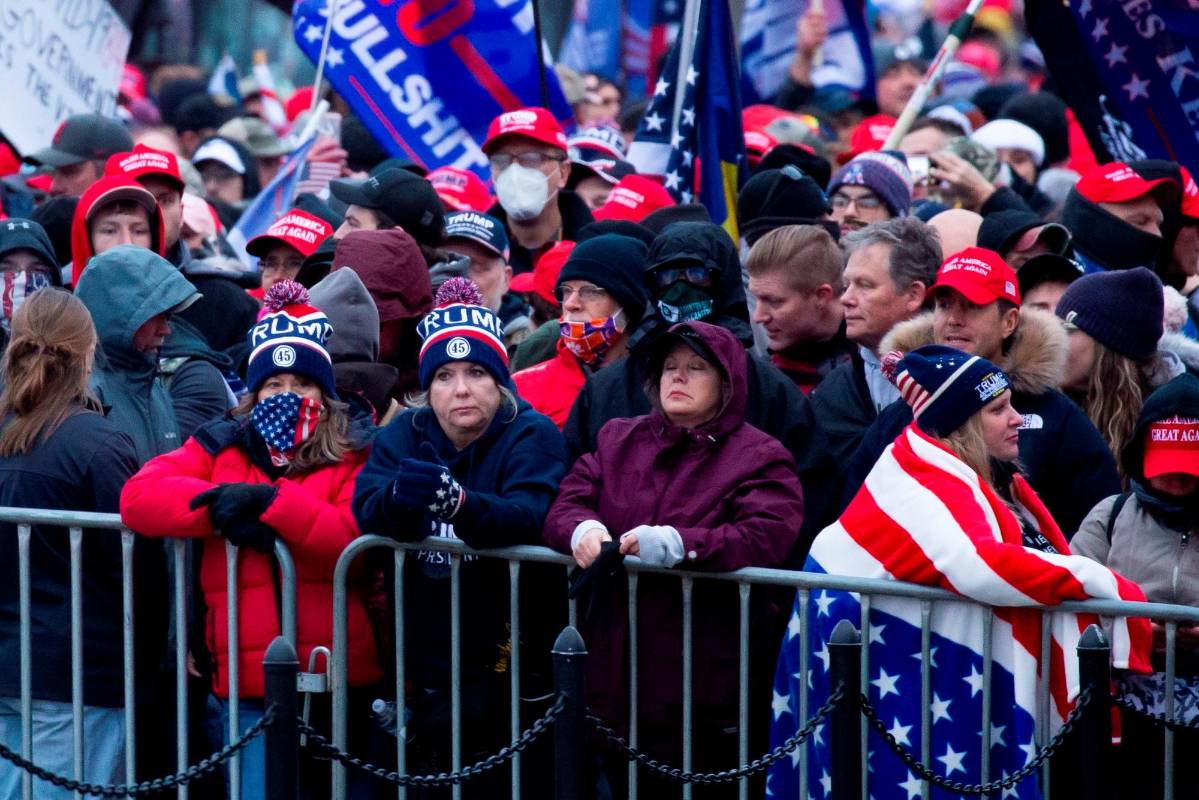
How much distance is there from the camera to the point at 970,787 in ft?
17.8

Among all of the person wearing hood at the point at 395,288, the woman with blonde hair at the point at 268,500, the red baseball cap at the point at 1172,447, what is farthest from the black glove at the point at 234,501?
the red baseball cap at the point at 1172,447

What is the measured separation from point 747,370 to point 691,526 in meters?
0.66

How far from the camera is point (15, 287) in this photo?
314 inches

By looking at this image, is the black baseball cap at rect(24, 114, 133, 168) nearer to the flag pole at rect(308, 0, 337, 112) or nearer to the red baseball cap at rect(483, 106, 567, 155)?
the flag pole at rect(308, 0, 337, 112)

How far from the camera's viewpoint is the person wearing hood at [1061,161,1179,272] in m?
8.45

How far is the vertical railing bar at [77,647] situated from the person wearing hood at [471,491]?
91cm

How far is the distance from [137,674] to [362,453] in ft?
3.31

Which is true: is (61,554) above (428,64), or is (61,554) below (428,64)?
below

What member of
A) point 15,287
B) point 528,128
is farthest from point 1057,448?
point 15,287

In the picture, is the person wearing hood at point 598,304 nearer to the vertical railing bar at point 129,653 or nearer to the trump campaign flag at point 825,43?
the vertical railing bar at point 129,653

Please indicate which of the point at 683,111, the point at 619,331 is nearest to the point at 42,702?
the point at 619,331

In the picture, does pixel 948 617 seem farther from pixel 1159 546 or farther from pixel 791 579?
pixel 1159 546

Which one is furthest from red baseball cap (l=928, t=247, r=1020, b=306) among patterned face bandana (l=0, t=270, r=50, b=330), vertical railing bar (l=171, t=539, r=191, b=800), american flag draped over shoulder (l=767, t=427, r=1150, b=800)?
patterned face bandana (l=0, t=270, r=50, b=330)

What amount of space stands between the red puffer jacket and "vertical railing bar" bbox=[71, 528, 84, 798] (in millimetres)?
206
